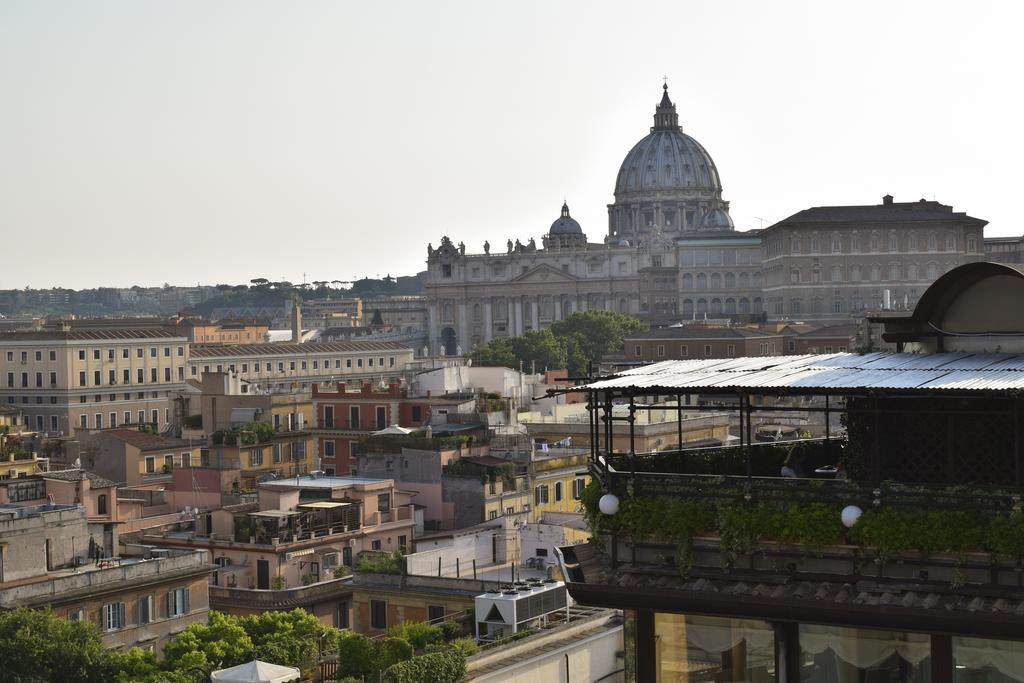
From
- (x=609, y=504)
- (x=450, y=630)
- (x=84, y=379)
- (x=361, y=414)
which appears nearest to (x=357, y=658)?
(x=450, y=630)

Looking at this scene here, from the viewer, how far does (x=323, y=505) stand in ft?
110

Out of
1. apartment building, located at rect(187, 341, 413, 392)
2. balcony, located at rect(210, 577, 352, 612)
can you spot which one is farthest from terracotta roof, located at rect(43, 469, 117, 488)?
apartment building, located at rect(187, 341, 413, 392)

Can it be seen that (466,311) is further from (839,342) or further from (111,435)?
(111,435)

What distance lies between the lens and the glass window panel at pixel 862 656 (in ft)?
25.4

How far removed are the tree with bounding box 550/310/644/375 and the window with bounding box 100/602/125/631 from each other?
7277 cm

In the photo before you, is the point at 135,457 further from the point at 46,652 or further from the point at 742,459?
the point at 742,459

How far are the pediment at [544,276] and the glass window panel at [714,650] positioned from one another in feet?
468

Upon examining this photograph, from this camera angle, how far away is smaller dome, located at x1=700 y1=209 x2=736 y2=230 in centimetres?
15288

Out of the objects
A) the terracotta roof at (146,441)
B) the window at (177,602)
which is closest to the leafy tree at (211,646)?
the window at (177,602)

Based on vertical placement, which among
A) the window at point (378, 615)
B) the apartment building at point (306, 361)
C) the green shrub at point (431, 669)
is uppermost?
the apartment building at point (306, 361)

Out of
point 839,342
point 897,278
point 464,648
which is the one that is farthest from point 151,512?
point 897,278

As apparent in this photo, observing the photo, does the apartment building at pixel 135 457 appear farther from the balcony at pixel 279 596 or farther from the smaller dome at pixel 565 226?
the smaller dome at pixel 565 226

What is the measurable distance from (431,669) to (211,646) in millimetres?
5016

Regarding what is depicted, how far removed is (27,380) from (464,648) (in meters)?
65.2
